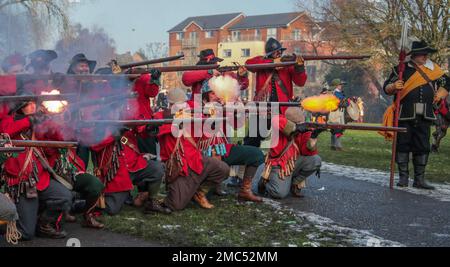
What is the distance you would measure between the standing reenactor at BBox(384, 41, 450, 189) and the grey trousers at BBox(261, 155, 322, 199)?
181cm

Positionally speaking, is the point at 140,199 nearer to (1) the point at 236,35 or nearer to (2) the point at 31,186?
(2) the point at 31,186

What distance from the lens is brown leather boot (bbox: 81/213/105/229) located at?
564 centimetres

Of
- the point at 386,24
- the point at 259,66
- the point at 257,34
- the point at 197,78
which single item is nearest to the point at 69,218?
the point at 197,78

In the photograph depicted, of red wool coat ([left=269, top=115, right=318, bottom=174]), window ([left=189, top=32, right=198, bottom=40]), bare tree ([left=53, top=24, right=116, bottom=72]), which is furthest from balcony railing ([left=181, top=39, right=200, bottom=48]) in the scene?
red wool coat ([left=269, top=115, right=318, bottom=174])

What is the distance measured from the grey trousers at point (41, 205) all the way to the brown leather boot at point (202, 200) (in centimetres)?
177

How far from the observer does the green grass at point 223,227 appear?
16.9 feet

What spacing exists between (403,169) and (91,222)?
4996mm

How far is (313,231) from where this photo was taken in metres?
5.62

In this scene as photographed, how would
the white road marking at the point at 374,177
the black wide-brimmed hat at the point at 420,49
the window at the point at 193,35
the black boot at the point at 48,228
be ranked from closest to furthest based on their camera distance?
the black boot at the point at 48,228 → the white road marking at the point at 374,177 → the black wide-brimmed hat at the point at 420,49 → the window at the point at 193,35

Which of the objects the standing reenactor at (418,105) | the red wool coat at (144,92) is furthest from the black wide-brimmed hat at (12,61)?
the standing reenactor at (418,105)

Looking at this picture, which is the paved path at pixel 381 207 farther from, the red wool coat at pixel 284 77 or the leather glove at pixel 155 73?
the leather glove at pixel 155 73

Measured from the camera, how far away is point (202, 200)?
264 inches

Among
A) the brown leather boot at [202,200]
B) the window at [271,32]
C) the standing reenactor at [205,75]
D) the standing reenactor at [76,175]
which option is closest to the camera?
the standing reenactor at [76,175]
